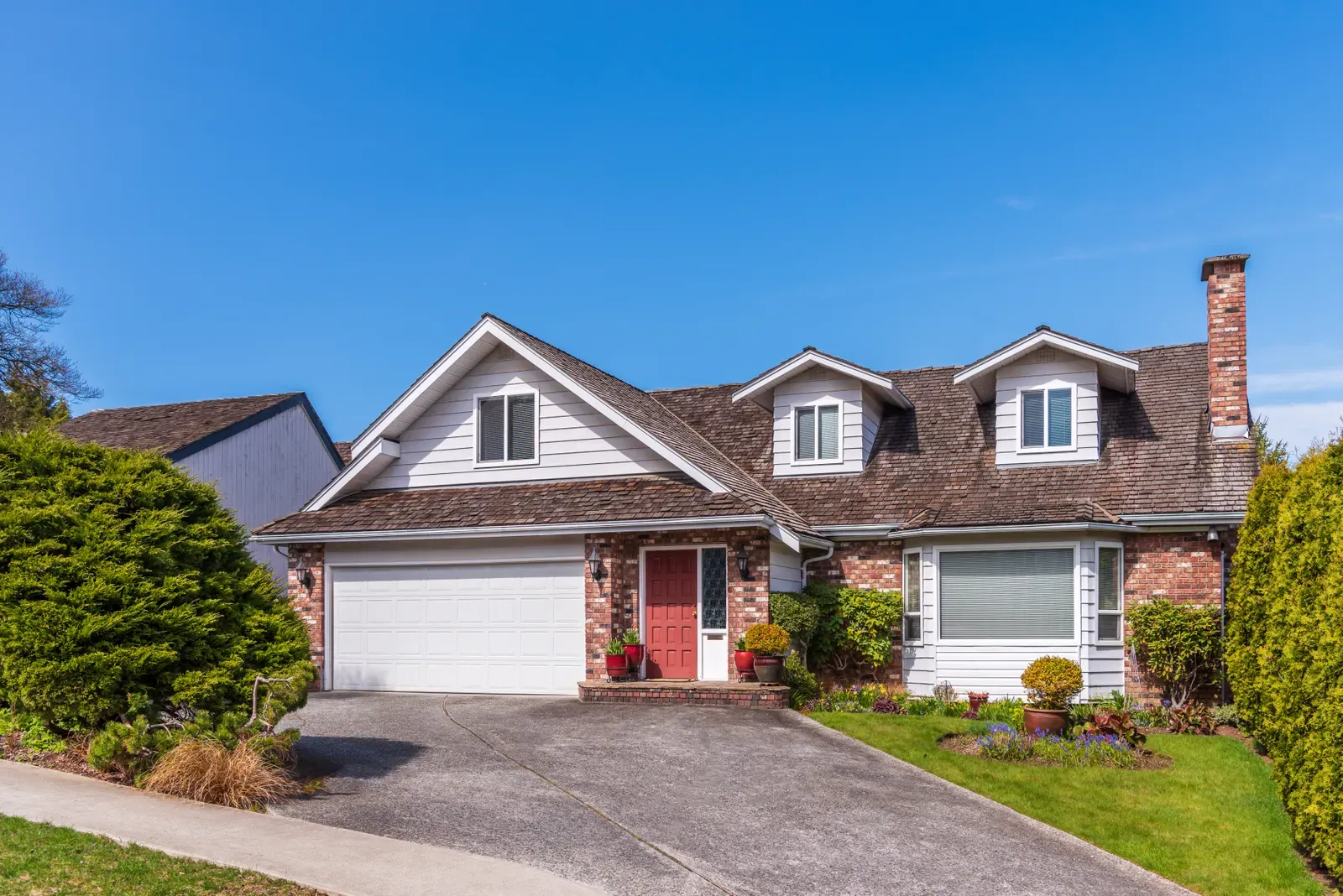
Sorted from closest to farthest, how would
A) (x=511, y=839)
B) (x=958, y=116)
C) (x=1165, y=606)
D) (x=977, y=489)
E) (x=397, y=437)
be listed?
(x=511, y=839) → (x=958, y=116) → (x=1165, y=606) → (x=977, y=489) → (x=397, y=437)

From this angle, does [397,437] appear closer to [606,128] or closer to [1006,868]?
[606,128]

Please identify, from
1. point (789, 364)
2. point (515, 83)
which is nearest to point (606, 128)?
point (515, 83)

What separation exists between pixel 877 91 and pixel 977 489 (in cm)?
679

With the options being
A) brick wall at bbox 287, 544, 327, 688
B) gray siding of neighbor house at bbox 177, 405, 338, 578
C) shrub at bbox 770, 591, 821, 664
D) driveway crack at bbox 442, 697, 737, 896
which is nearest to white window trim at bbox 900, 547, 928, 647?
shrub at bbox 770, 591, 821, 664

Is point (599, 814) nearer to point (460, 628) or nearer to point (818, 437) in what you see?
point (460, 628)

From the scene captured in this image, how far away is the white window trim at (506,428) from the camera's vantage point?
1889 centimetres

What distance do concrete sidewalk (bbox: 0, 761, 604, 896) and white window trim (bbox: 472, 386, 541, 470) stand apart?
10181mm

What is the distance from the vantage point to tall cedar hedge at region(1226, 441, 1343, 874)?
25.9ft

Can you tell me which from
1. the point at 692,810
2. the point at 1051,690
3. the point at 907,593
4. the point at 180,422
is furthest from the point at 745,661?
the point at 180,422

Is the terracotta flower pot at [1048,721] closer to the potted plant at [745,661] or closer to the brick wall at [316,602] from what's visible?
the potted plant at [745,661]

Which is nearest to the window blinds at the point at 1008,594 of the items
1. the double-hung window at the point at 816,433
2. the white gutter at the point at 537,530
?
the white gutter at the point at 537,530

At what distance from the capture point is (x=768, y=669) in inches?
624

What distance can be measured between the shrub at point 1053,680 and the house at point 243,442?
16554 millimetres

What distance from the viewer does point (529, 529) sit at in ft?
56.5
